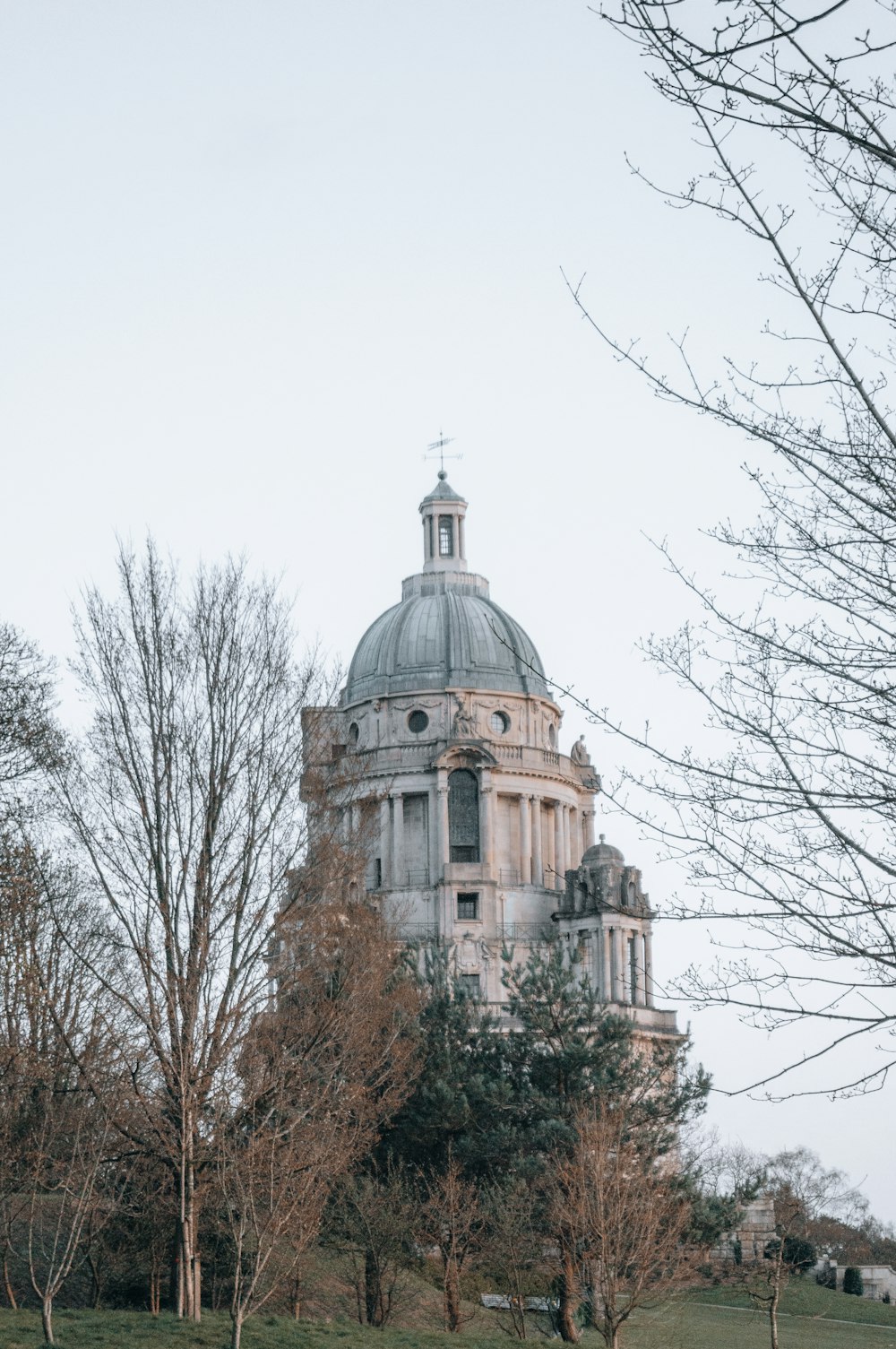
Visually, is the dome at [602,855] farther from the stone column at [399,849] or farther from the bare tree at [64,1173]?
the bare tree at [64,1173]

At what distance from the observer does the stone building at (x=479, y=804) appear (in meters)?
73.1

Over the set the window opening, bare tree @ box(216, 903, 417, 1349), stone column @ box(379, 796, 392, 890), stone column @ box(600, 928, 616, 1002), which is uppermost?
stone column @ box(379, 796, 392, 890)

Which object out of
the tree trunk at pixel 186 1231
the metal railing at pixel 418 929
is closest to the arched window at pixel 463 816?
the metal railing at pixel 418 929

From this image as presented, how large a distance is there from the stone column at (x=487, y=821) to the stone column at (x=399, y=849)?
11.2 ft

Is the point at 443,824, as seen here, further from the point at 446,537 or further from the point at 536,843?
the point at 446,537

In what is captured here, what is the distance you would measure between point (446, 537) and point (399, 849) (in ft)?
57.2

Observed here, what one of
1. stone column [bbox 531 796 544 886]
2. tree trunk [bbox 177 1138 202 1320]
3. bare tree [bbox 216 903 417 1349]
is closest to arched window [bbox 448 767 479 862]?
stone column [bbox 531 796 544 886]

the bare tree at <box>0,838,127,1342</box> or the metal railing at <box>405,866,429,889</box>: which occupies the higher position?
A: the metal railing at <box>405,866,429,889</box>

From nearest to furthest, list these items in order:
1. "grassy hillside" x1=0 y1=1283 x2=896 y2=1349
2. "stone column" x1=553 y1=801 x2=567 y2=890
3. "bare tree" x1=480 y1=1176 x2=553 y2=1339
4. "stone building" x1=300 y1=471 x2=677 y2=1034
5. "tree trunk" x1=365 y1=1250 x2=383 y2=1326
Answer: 1. "grassy hillside" x1=0 y1=1283 x2=896 y2=1349
2. "bare tree" x1=480 y1=1176 x2=553 y2=1339
3. "tree trunk" x1=365 y1=1250 x2=383 y2=1326
4. "stone building" x1=300 y1=471 x2=677 y2=1034
5. "stone column" x1=553 y1=801 x2=567 y2=890

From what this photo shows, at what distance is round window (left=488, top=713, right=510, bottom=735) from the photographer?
256ft

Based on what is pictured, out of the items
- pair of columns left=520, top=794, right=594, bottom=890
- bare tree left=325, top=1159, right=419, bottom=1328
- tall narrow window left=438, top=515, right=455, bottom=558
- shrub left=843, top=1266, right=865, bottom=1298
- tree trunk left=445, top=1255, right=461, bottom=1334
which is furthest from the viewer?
tall narrow window left=438, top=515, right=455, bottom=558

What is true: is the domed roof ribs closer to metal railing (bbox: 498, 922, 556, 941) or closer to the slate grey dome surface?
the slate grey dome surface

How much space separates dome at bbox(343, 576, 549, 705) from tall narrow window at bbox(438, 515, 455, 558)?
248cm

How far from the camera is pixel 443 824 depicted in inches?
2945
